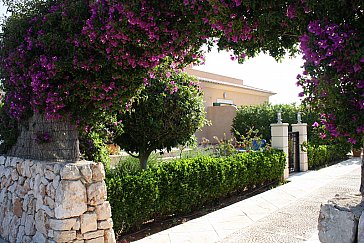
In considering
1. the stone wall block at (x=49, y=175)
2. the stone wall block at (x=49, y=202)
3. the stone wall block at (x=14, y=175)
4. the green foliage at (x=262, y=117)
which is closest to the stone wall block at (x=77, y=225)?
the stone wall block at (x=49, y=202)

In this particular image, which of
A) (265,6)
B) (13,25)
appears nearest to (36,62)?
(13,25)

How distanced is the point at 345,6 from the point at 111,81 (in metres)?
3.06

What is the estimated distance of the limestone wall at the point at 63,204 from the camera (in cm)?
465

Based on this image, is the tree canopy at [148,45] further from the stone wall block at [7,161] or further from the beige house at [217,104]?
the beige house at [217,104]

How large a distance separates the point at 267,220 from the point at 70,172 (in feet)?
12.2

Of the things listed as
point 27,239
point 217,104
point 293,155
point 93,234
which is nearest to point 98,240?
point 93,234

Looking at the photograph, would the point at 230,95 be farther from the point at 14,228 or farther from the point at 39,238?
the point at 39,238

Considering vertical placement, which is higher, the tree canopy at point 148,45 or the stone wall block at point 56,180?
the tree canopy at point 148,45

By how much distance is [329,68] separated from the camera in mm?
2629

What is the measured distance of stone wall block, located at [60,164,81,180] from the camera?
15.4 feet

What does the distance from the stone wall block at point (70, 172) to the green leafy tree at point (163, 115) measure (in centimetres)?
281

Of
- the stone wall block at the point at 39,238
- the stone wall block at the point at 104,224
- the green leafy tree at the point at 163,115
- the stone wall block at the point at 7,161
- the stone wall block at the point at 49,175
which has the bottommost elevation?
the stone wall block at the point at 39,238

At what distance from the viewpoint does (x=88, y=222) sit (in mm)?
4809

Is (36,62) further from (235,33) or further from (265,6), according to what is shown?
(265,6)
